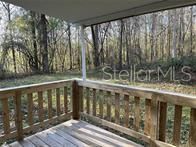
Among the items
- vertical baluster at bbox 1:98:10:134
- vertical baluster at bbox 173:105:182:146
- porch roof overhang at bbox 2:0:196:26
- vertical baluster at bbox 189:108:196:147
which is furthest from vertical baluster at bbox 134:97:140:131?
vertical baluster at bbox 1:98:10:134

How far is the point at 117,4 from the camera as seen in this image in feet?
7.50

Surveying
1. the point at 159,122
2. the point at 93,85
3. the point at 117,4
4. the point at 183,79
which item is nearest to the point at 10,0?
the point at 117,4

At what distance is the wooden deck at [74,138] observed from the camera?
2627 millimetres

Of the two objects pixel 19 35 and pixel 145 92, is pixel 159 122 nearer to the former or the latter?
pixel 145 92

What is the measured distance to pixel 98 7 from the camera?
2445 millimetres

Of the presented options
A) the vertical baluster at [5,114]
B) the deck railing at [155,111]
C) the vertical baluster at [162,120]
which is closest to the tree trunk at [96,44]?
the deck railing at [155,111]

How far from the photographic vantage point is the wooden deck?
2.63 metres

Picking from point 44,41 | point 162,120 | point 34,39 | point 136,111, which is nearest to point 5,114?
point 136,111

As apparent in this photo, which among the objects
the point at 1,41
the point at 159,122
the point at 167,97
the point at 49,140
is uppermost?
the point at 1,41

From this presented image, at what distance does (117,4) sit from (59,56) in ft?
22.4

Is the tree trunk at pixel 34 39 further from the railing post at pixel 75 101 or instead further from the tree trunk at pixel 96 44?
the railing post at pixel 75 101

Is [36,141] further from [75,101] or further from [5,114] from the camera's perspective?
[75,101]

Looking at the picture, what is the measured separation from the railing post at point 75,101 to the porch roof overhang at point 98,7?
123 cm

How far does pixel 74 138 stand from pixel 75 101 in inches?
33.3
